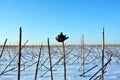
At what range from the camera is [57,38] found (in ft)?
8.91

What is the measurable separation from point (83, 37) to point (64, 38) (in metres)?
5.31

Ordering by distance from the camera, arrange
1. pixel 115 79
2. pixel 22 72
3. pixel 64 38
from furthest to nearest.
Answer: pixel 22 72 → pixel 115 79 → pixel 64 38

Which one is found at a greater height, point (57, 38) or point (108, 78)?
point (57, 38)

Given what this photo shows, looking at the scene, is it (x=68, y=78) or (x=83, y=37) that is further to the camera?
(x=83, y=37)

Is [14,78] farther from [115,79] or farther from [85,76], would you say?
[115,79]

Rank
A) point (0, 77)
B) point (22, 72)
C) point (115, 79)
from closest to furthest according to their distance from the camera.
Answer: point (115, 79) < point (0, 77) < point (22, 72)

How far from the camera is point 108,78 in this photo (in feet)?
21.4

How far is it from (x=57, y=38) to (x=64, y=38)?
0.07m

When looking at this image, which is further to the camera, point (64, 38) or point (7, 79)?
point (7, 79)

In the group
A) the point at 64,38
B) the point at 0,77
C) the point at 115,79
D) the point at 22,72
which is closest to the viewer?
the point at 64,38

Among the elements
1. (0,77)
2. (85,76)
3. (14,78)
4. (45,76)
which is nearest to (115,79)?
(85,76)

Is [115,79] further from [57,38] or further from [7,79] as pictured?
[57,38]

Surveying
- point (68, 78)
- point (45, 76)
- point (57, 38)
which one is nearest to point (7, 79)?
point (45, 76)

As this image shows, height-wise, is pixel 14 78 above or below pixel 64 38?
below
